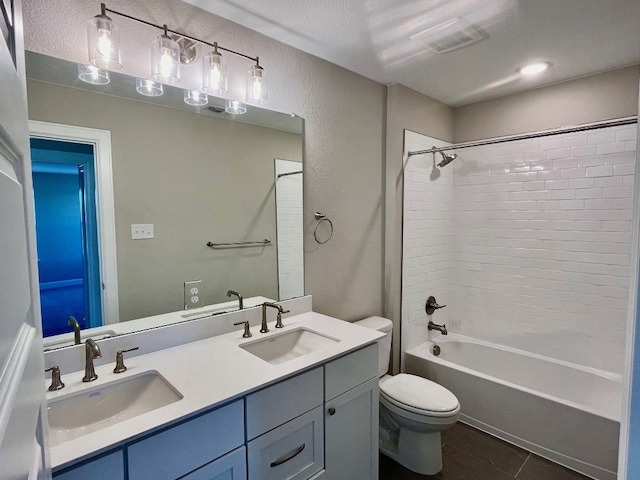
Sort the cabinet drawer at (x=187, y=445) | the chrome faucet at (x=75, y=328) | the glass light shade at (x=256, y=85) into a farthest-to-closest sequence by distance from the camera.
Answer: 1. the glass light shade at (x=256, y=85)
2. the chrome faucet at (x=75, y=328)
3. the cabinet drawer at (x=187, y=445)

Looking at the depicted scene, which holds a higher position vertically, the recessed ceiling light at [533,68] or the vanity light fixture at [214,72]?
the recessed ceiling light at [533,68]

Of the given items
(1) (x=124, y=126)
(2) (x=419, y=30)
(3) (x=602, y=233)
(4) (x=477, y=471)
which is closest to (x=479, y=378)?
(4) (x=477, y=471)

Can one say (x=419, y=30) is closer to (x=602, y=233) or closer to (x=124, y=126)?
(x=124, y=126)

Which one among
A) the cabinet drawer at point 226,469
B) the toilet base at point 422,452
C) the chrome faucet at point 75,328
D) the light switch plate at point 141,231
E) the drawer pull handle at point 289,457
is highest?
the light switch plate at point 141,231

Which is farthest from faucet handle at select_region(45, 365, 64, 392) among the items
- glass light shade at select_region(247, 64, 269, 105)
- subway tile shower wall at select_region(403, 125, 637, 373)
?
subway tile shower wall at select_region(403, 125, 637, 373)

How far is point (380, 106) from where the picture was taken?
256cm

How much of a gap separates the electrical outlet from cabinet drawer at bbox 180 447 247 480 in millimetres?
737

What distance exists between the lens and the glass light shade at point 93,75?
134 cm

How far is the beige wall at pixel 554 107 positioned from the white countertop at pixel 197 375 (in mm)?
2180

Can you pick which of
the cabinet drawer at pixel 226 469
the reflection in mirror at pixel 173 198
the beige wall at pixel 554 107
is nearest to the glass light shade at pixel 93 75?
the reflection in mirror at pixel 173 198

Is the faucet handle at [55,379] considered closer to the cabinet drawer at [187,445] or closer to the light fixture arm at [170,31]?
the cabinet drawer at [187,445]

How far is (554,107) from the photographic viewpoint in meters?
2.59

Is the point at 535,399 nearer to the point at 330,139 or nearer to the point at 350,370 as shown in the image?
the point at 350,370

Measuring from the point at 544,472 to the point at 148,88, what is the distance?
9.78ft
